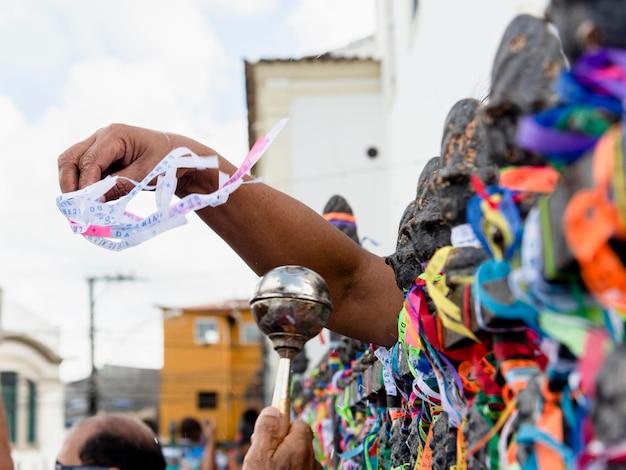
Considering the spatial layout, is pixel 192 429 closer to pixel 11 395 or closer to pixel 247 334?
pixel 11 395

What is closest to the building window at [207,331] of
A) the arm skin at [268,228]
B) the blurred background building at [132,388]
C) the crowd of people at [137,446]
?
the blurred background building at [132,388]

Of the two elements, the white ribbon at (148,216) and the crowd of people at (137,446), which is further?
the crowd of people at (137,446)

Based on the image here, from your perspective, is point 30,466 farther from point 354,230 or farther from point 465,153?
point 465,153

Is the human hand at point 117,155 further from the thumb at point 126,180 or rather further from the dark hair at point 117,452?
the dark hair at point 117,452

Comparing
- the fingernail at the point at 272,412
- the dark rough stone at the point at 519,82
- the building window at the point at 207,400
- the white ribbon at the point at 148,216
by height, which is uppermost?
the dark rough stone at the point at 519,82

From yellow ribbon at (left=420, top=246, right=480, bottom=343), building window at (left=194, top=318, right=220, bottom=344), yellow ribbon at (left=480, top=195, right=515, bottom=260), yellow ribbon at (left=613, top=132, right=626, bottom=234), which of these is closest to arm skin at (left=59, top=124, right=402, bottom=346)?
yellow ribbon at (left=420, top=246, right=480, bottom=343)

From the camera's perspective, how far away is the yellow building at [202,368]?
4022cm

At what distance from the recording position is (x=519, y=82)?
0.95m

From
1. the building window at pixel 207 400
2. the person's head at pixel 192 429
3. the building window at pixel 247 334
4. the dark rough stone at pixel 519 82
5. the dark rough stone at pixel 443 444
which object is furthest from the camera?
the building window at pixel 247 334

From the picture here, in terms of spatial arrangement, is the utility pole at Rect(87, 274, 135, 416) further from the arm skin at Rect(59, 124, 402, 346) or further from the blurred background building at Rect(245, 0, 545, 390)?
the arm skin at Rect(59, 124, 402, 346)

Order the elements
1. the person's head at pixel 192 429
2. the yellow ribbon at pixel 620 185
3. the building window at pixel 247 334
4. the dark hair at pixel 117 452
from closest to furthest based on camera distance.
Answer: the yellow ribbon at pixel 620 185 → the dark hair at pixel 117 452 → the person's head at pixel 192 429 → the building window at pixel 247 334

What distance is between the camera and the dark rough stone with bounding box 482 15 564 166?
3.05 ft

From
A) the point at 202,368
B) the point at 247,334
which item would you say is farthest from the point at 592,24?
the point at 247,334

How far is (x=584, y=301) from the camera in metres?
0.85
